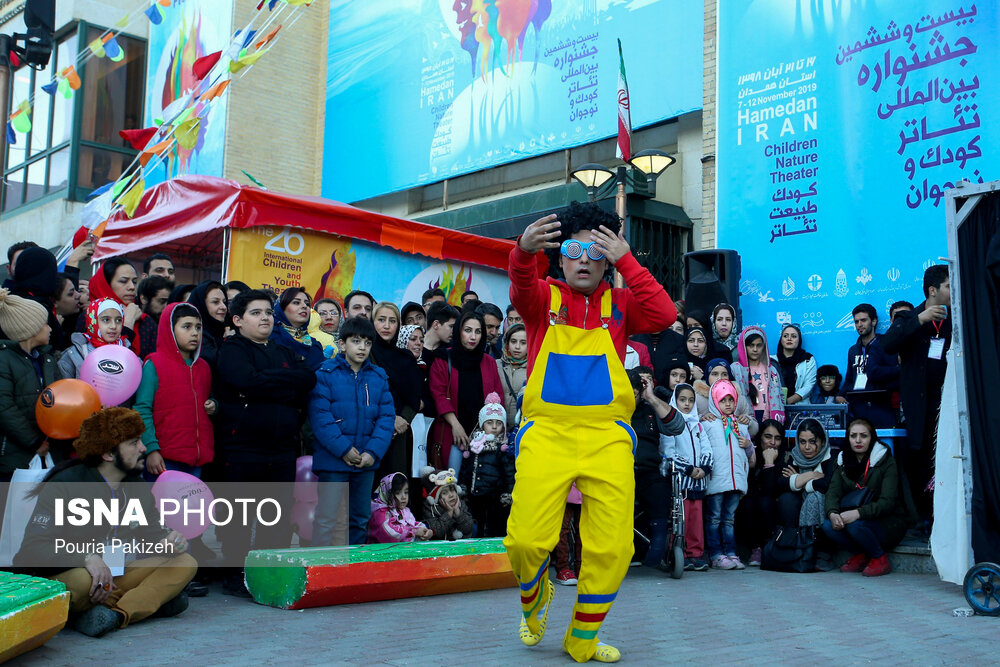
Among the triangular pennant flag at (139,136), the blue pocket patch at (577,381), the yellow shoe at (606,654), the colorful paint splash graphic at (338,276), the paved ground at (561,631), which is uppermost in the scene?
the triangular pennant flag at (139,136)

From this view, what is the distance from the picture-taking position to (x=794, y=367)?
996cm

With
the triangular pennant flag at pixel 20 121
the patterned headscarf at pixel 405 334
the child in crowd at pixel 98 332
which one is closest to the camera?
the child in crowd at pixel 98 332

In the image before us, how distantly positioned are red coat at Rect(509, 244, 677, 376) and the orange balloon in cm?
261

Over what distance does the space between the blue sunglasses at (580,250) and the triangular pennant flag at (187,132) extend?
6.64m

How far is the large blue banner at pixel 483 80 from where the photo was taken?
524 inches

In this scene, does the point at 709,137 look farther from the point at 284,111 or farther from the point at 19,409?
the point at 284,111

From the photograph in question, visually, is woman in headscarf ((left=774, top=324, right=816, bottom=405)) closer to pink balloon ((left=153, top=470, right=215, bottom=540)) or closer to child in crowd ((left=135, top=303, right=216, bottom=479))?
child in crowd ((left=135, top=303, right=216, bottom=479))

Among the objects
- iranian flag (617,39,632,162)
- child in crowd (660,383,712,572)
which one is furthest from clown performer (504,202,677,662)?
iranian flag (617,39,632,162)

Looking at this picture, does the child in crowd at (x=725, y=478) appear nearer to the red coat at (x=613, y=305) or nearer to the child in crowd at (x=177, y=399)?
the red coat at (x=613, y=305)

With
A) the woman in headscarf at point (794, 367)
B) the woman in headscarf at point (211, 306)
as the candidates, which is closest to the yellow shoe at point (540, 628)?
the woman in headscarf at point (211, 306)

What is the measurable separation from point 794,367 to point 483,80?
26.2ft

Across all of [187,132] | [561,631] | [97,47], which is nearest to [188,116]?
[187,132]

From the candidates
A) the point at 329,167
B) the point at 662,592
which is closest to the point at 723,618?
the point at 662,592

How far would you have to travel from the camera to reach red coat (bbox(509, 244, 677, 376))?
4484 mm
